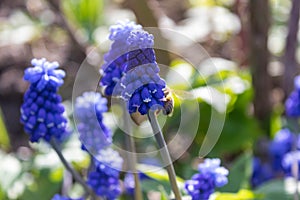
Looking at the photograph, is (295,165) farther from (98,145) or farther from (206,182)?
(98,145)

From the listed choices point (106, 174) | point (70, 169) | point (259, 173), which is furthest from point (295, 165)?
point (70, 169)

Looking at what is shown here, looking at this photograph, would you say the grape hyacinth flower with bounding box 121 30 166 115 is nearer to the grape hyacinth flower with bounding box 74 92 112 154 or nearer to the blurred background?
the grape hyacinth flower with bounding box 74 92 112 154

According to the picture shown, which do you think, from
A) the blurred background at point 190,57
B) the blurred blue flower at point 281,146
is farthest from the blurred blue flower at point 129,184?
the blurred blue flower at point 281,146

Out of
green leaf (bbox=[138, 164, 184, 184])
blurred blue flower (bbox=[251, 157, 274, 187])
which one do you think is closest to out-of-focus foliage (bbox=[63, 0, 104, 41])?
blurred blue flower (bbox=[251, 157, 274, 187])

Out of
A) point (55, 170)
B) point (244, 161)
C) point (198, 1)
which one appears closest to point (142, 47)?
point (244, 161)

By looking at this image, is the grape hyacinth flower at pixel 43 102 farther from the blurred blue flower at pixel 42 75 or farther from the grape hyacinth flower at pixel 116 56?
the grape hyacinth flower at pixel 116 56

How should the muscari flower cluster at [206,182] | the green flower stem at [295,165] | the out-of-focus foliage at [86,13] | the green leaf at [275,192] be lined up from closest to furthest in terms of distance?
the muscari flower cluster at [206,182] < the green flower stem at [295,165] < the green leaf at [275,192] < the out-of-focus foliage at [86,13]

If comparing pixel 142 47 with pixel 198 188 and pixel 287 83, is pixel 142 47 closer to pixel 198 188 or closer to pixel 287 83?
pixel 198 188
